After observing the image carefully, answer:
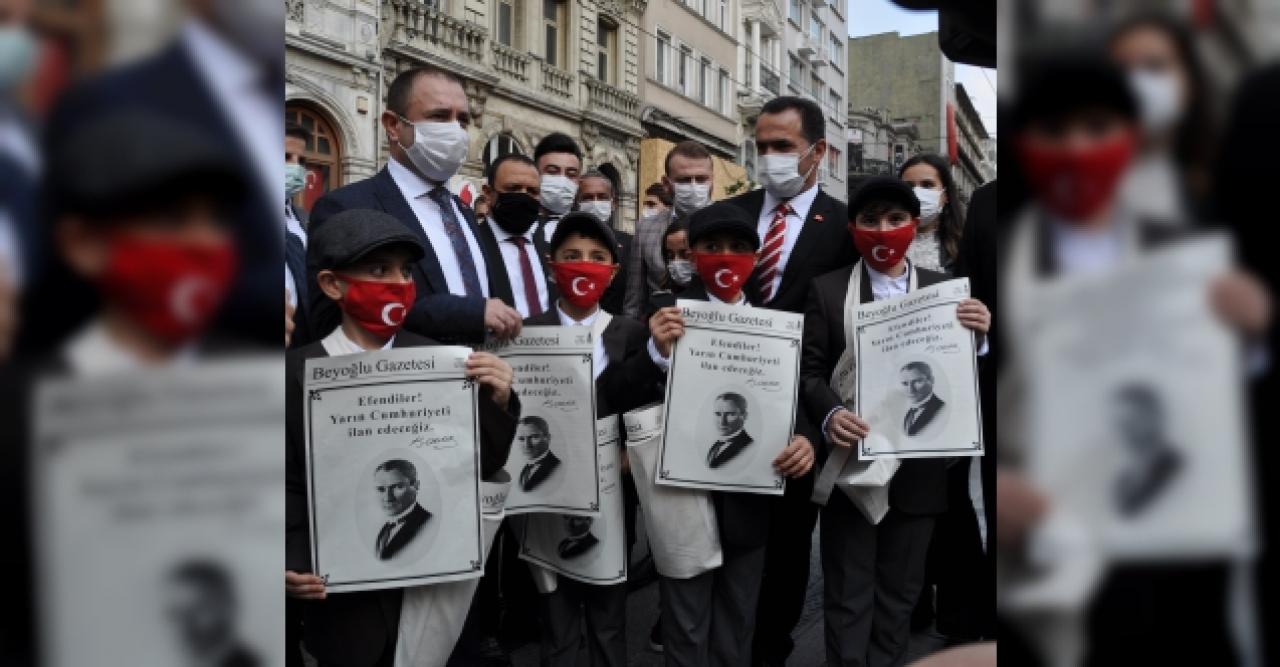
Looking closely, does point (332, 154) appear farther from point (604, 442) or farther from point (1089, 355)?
point (1089, 355)

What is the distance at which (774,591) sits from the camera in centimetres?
409

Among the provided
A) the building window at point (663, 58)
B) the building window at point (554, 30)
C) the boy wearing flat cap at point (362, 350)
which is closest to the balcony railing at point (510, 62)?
the building window at point (554, 30)

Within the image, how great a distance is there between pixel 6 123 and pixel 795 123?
145 inches

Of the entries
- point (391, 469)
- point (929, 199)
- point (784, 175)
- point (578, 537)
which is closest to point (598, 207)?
point (929, 199)

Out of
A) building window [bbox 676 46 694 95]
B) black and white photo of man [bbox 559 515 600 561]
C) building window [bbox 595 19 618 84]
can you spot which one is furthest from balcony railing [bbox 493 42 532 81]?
black and white photo of man [bbox 559 515 600 561]

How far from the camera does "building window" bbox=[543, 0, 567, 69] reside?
2423cm

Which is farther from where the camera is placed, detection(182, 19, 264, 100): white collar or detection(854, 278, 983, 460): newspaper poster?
detection(854, 278, 983, 460): newspaper poster

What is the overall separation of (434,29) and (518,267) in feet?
53.7

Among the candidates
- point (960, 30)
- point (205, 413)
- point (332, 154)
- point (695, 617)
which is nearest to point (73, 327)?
point (205, 413)

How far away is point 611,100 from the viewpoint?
1030 inches

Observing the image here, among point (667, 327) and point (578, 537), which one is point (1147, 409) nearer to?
point (667, 327)

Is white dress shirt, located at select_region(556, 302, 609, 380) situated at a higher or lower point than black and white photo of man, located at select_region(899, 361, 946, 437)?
higher

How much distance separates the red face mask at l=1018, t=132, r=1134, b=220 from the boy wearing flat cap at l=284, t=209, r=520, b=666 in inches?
80.7

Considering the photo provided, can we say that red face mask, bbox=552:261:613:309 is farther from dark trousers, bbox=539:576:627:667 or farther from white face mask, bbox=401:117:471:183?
dark trousers, bbox=539:576:627:667
